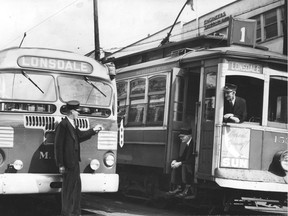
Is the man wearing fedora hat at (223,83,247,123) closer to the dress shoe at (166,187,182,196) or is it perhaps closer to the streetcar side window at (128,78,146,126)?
the dress shoe at (166,187,182,196)

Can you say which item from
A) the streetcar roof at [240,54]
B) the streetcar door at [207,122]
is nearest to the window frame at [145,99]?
the streetcar roof at [240,54]

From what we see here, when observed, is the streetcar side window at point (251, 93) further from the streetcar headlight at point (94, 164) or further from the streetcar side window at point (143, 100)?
the streetcar headlight at point (94, 164)

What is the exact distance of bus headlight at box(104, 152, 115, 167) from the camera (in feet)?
26.7

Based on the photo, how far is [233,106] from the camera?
29.5 ft

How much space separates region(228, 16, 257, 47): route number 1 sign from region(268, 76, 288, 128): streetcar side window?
104cm

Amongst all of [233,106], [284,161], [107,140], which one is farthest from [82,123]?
[284,161]

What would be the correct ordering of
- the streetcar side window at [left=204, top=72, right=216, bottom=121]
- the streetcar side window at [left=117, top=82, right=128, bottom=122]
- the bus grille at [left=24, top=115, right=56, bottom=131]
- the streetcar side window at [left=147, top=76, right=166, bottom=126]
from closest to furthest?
the bus grille at [left=24, top=115, right=56, bottom=131]
the streetcar side window at [left=204, top=72, right=216, bottom=121]
the streetcar side window at [left=147, top=76, right=166, bottom=126]
the streetcar side window at [left=117, top=82, right=128, bottom=122]

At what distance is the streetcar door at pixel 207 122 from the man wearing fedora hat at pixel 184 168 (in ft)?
0.88

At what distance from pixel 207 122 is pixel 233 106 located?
1.87 ft

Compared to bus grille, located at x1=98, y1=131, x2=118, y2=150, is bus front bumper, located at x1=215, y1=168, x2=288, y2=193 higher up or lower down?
lower down

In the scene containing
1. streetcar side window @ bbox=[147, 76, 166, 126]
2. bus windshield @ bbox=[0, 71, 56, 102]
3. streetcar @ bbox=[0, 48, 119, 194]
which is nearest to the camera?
streetcar @ bbox=[0, 48, 119, 194]

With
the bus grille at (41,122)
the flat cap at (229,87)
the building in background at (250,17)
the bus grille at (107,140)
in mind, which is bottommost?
the bus grille at (107,140)

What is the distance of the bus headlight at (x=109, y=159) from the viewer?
26.7 ft

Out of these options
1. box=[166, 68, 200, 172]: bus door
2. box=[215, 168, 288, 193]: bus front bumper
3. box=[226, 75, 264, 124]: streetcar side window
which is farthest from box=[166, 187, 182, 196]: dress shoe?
box=[226, 75, 264, 124]: streetcar side window
